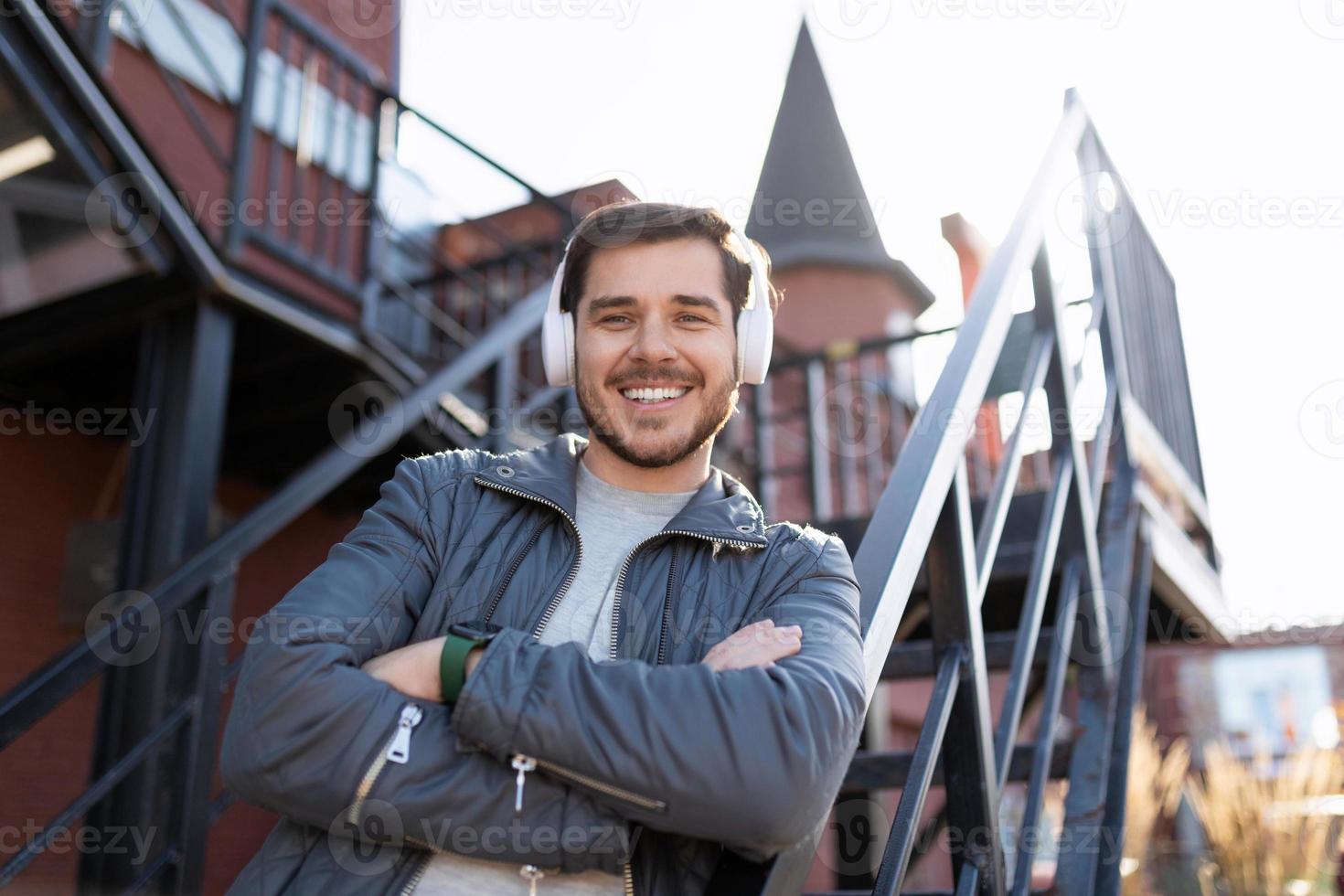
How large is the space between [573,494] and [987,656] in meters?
1.86

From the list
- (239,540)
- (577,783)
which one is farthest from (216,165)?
(577,783)

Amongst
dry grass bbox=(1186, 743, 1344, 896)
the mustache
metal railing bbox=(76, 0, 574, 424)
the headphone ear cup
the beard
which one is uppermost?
metal railing bbox=(76, 0, 574, 424)

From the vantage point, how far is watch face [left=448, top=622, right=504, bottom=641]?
1193mm

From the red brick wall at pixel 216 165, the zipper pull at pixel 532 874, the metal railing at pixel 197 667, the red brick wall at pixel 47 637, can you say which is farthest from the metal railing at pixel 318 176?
the zipper pull at pixel 532 874

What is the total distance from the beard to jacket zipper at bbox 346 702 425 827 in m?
0.51

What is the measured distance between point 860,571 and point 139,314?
3118mm

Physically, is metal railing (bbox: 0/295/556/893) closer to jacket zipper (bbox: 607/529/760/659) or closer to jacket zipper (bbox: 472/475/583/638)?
jacket zipper (bbox: 472/475/583/638)

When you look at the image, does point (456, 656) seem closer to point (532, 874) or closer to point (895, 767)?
point (532, 874)

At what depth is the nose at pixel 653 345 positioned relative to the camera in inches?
60.0

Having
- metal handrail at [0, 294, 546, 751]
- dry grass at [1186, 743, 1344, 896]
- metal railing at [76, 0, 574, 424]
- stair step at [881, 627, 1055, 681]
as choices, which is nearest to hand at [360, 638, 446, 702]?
metal handrail at [0, 294, 546, 751]

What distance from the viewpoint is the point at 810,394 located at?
17.1ft

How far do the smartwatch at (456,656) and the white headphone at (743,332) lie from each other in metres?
0.57

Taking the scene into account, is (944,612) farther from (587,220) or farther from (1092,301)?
(1092,301)

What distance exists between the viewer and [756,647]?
1210mm
